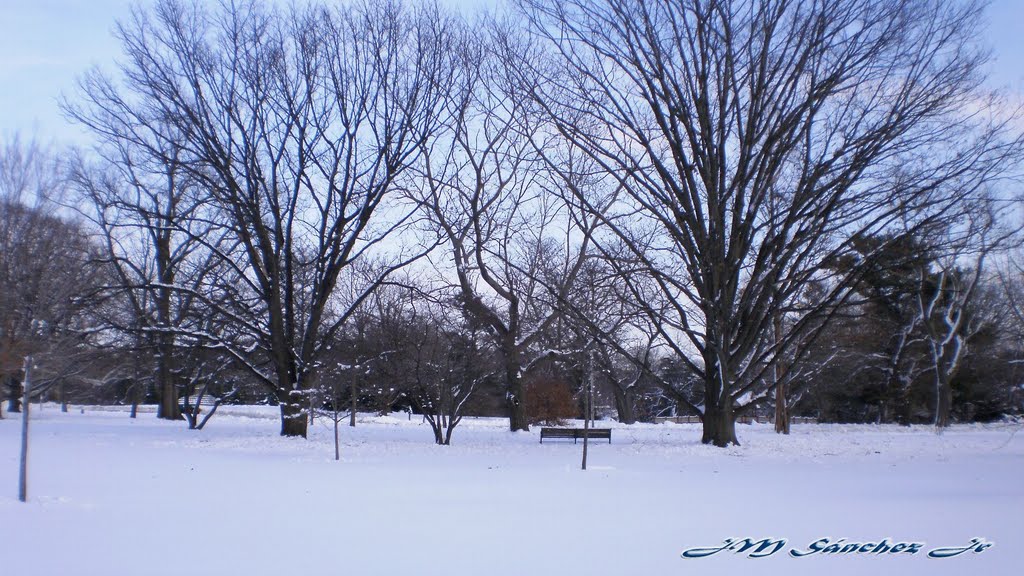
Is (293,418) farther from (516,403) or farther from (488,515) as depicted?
(488,515)

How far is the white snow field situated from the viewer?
22.6 feet

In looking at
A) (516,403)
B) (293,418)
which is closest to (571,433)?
(516,403)

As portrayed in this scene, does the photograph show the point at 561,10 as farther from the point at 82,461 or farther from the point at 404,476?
the point at 82,461

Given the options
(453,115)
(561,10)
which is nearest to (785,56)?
(561,10)

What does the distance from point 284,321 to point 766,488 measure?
18.8 m

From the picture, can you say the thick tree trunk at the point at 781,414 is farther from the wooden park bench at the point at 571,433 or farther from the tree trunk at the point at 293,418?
the tree trunk at the point at 293,418

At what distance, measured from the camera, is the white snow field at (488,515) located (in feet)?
22.6

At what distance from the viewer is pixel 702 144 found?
877 inches

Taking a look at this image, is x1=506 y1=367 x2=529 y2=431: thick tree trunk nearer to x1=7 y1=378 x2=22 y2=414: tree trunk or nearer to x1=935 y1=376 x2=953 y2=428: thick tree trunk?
x1=935 y1=376 x2=953 y2=428: thick tree trunk

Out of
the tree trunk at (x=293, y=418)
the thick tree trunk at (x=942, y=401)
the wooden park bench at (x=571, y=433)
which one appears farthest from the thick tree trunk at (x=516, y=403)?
the thick tree trunk at (x=942, y=401)

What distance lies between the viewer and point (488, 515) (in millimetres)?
9219

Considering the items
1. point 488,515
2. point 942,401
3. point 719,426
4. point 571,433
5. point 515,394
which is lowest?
point 571,433

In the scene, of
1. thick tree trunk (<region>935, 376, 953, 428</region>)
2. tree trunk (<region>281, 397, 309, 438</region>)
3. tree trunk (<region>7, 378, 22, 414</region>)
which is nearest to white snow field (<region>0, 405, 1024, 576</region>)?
tree trunk (<region>281, 397, 309, 438</region>)

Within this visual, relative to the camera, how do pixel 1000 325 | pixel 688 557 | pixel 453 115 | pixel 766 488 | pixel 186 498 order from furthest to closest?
pixel 1000 325, pixel 453 115, pixel 766 488, pixel 186 498, pixel 688 557
